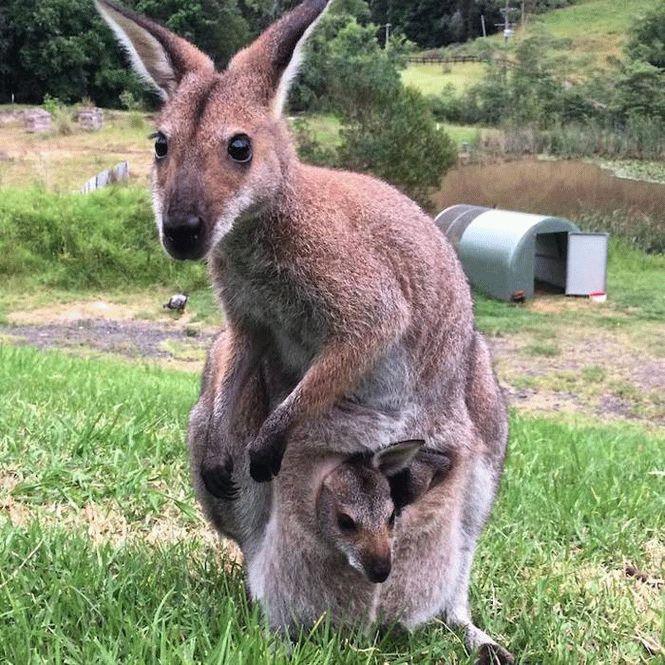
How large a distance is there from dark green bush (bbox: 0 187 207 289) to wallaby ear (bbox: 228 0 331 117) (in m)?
12.4

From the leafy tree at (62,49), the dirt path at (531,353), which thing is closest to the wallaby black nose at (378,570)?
the dirt path at (531,353)

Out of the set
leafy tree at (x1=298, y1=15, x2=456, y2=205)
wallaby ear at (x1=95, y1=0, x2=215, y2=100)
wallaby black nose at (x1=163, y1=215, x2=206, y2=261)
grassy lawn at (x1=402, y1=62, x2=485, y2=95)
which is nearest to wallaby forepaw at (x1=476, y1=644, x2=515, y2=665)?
wallaby black nose at (x1=163, y1=215, x2=206, y2=261)

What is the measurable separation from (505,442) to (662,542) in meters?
1.06

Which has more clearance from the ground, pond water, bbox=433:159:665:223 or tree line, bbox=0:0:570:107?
tree line, bbox=0:0:570:107

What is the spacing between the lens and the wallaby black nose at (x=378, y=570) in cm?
188

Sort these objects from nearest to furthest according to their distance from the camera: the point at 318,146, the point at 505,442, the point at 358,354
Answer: the point at 358,354, the point at 505,442, the point at 318,146

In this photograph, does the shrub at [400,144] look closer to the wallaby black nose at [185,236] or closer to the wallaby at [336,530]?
the wallaby at [336,530]

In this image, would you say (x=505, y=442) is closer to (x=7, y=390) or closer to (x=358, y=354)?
(x=358, y=354)

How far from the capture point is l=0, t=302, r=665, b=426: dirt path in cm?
1019

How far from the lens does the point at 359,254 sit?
207 centimetres

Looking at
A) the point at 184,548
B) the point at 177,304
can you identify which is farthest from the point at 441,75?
the point at 184,548

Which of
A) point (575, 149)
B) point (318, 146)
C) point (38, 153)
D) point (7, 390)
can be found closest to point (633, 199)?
point (575, 149)

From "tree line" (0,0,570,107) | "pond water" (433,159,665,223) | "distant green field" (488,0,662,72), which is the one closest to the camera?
"pond water" (433,159,665,223)

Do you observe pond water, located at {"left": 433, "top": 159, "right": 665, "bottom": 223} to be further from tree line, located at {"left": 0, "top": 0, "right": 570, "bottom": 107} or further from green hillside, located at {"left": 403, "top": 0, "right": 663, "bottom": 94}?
green hillside, located at {"left": 403, "top": 0, "right": 663, "bottom": 94}
